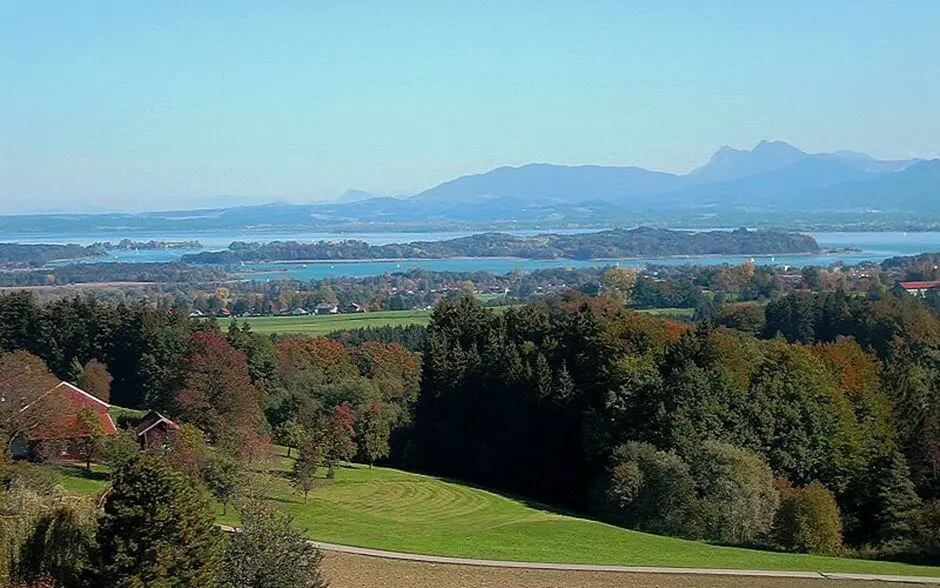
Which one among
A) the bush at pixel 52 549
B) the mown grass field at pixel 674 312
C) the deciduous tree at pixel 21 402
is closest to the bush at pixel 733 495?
the bush at pixel 52 549

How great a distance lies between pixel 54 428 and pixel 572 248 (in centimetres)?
15878

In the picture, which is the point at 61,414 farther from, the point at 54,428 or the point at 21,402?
the point at 21,402

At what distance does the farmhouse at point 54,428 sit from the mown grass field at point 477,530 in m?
1.22

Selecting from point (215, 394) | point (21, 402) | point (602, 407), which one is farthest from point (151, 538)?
point (602, 407)

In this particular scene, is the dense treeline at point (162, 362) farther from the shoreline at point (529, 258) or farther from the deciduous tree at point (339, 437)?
the shoreline at point (529, 258)

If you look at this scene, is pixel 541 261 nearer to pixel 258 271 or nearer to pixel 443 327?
pixel 258 271

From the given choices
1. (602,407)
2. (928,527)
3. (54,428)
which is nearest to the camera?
(928,527)

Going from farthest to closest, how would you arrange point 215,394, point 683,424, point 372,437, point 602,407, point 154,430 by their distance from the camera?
point 372,437 < point 602,407 < point 683,424 < point 215,394 < point 154,430

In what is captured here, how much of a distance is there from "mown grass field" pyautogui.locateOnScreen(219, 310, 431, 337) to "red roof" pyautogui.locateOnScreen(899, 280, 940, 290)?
40.1 meters

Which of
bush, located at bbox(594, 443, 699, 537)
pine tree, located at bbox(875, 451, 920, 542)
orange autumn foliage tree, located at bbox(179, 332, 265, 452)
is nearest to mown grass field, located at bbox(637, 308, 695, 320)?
pine tree, located at bbox(875, 451, 920, 542)

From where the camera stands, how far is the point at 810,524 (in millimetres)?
25359

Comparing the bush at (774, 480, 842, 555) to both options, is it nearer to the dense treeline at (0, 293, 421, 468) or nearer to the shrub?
the shrub

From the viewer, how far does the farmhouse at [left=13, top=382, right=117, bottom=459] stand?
27031mm

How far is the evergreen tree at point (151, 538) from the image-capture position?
1457cm
